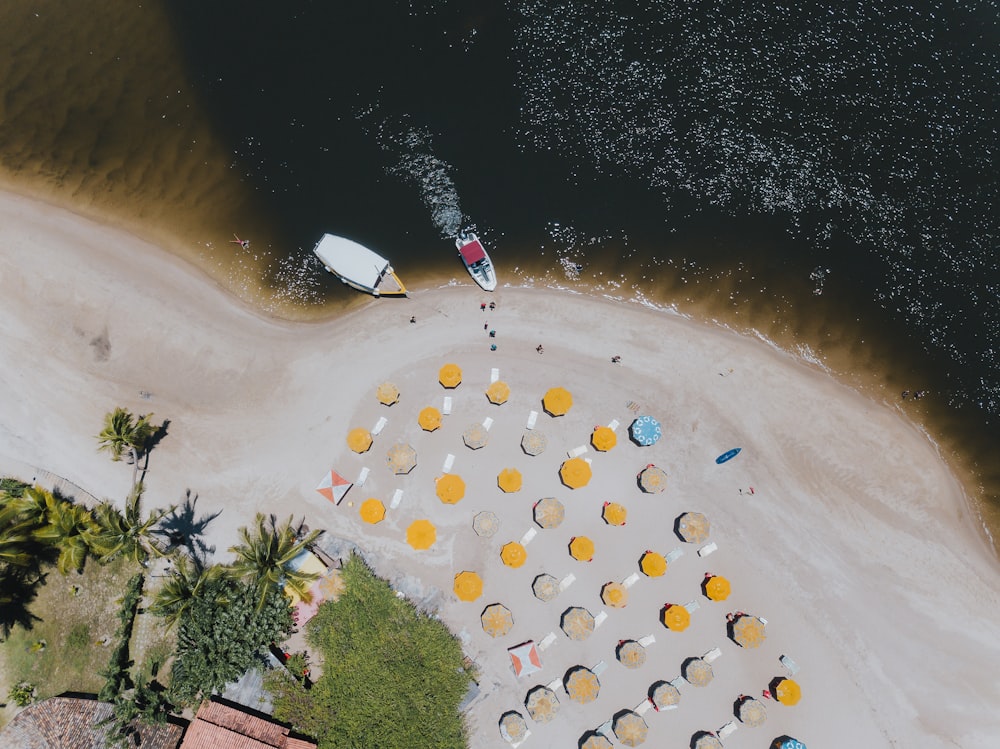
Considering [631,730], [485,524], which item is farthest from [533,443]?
[631,730]

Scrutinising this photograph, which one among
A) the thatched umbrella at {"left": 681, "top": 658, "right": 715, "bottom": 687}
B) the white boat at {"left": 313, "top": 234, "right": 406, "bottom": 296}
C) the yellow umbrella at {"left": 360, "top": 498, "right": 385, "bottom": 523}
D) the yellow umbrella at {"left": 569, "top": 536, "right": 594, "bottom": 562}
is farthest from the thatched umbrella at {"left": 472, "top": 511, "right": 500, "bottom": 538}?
the white boat at {"left": 313, "top": 234, "right": 406, "bottom": 296}

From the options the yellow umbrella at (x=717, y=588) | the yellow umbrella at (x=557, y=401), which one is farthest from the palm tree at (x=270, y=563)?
the yellow umbrella at (x=717, y=588)

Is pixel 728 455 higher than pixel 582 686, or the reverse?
pixel 728 455

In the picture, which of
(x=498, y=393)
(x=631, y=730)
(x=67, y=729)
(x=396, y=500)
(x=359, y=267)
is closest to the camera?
Result: (x=67, y=729)

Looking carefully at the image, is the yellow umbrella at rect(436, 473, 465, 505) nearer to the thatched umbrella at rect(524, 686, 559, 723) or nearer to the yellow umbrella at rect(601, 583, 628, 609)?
the yellow umbrella at rect(601, 583, 628, 609)

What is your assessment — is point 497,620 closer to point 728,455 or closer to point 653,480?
point 653,480

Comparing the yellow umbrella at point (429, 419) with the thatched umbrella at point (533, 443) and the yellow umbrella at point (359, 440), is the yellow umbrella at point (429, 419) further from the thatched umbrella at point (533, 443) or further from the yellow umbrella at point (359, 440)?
the thatched umbrella at point (533, 443)

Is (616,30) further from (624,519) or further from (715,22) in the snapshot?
(624,519)
